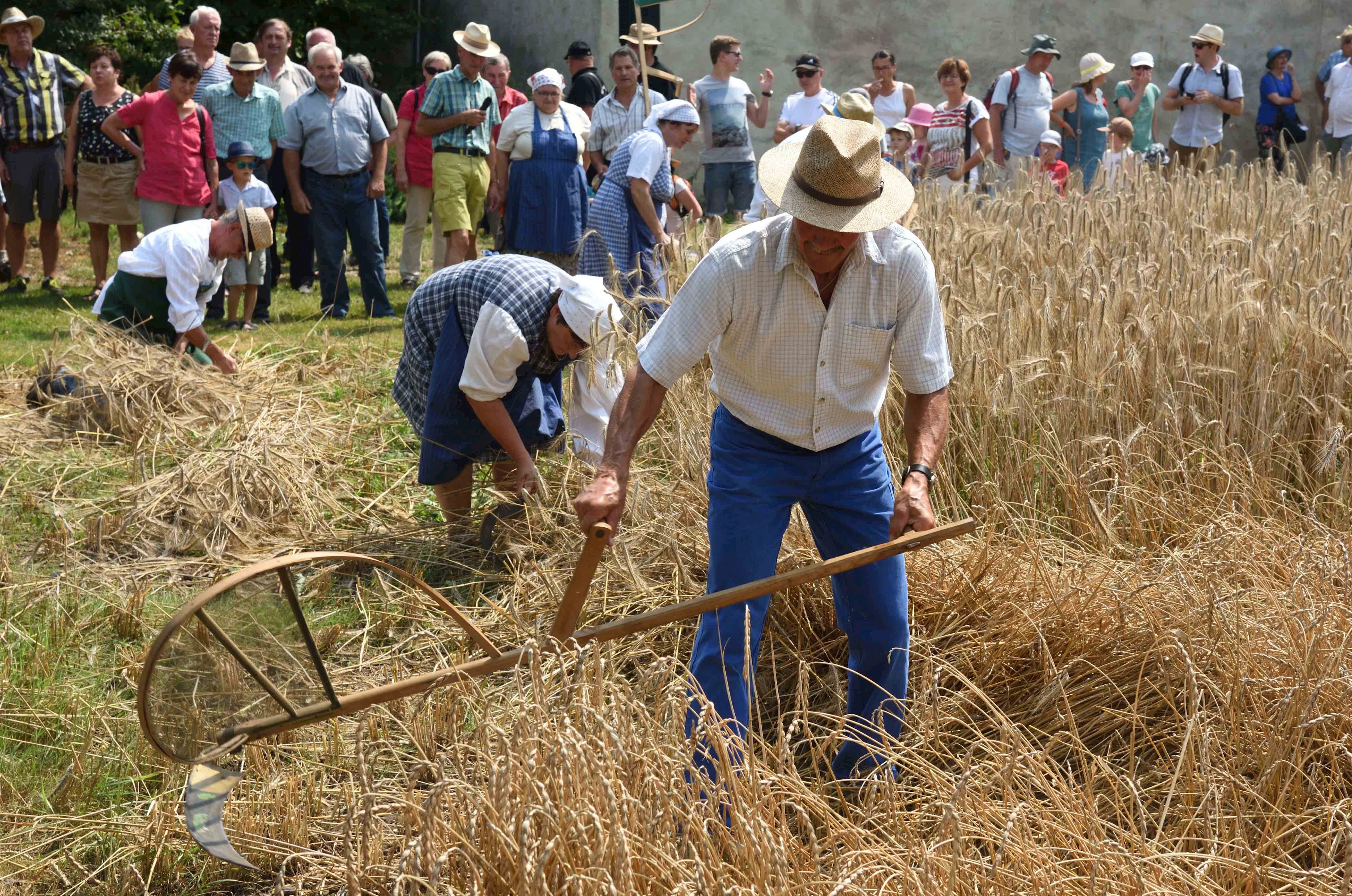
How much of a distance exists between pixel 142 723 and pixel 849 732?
1.67m

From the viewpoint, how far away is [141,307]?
20.8 ft

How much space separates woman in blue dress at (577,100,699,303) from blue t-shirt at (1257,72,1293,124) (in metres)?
A: 8.80

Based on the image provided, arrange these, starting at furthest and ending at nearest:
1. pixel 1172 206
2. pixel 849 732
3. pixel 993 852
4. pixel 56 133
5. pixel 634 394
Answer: pixel 56 133
pixel 1172 206
pixel 849 732
pixel 634 394
pixel 993 852

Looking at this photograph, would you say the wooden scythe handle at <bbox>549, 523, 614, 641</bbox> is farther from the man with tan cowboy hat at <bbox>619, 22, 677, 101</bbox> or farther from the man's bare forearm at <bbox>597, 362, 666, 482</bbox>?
the man with tan cowboy hat at <bbox>619, 22, 677, 101</bbox>

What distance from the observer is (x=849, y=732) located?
10.8 feet

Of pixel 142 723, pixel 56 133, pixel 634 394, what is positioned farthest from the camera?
pixel 56 133

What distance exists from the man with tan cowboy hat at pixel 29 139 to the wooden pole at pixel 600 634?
7.38 metres

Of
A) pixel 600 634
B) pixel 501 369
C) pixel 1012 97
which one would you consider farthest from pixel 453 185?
pixel 600 634

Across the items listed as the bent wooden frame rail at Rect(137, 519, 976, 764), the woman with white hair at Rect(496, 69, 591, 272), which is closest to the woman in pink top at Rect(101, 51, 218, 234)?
the woman with white hair at Rect(496, 69, 591, 272)

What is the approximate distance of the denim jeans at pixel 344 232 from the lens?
28.1 feet

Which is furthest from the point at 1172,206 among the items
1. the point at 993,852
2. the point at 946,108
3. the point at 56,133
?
the point at 56,133

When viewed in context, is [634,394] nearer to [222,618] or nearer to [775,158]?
[775,158]

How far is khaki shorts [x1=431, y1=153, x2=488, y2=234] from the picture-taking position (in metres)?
8.73

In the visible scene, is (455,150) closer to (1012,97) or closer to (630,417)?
(1012,97)
